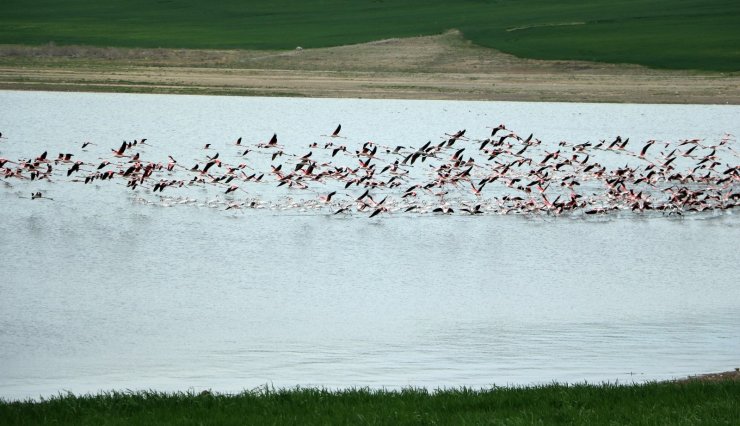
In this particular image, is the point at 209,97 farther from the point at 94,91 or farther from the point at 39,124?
the point at 39,124

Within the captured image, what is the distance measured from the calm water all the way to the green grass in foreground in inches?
55.1

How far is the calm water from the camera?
1208 cm

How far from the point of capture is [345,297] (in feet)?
51.7

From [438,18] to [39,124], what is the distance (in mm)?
53471

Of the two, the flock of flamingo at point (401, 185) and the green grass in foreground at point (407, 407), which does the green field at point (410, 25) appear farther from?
the green grass in foreground at point (407, 407)

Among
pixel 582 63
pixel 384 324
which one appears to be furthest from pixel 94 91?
pixel 384 324

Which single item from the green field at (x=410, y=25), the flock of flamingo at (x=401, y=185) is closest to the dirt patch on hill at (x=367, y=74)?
the green field at (x=410, y=25)

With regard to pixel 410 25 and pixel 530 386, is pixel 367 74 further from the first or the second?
pixel 530 386

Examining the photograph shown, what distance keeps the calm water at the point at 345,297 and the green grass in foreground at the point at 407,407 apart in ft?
4.59

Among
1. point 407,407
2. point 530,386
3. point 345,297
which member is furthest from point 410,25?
point 407,407

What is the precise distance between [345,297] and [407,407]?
6.38 metres

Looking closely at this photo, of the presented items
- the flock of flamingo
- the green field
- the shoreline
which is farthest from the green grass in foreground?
the green field

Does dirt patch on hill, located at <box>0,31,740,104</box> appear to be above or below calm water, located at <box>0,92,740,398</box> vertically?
below

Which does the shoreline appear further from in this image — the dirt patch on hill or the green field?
the green field
